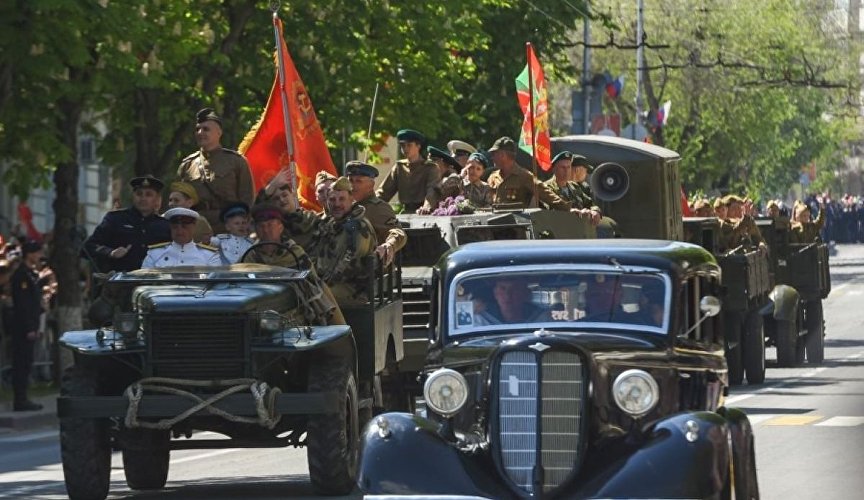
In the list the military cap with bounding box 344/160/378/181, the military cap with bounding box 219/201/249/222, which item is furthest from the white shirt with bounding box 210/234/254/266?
the military cap with bounding box 344/160/378/181

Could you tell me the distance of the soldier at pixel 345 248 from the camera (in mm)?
16562

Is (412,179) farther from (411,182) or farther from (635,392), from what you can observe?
(635,392)

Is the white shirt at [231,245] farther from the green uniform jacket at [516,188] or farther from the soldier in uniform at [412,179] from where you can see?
the green uniform jacket at [516,188]

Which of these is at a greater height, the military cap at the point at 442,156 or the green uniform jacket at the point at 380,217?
the military cap at the point at 442,156

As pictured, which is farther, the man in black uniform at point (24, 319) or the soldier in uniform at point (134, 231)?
the man in black uniform at point (24, 319)

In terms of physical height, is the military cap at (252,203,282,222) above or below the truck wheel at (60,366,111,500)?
above

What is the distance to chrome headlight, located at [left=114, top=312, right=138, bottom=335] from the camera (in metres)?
14.8

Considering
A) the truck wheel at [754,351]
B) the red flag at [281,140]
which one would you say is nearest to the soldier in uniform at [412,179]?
the red flag at [281,140]

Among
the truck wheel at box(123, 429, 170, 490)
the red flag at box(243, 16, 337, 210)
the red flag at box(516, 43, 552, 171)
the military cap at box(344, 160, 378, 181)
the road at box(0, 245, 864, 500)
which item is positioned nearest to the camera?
the road at box(0, 245, 864, 500)

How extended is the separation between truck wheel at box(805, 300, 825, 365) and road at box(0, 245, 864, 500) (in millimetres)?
5978

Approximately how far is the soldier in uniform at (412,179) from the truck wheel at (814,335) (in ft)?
40.9

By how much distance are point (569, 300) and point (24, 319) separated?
41.0 ft

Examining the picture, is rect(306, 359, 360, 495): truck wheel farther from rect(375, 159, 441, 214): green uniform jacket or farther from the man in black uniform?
the man in black uniform

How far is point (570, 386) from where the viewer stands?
11633 millimetres
